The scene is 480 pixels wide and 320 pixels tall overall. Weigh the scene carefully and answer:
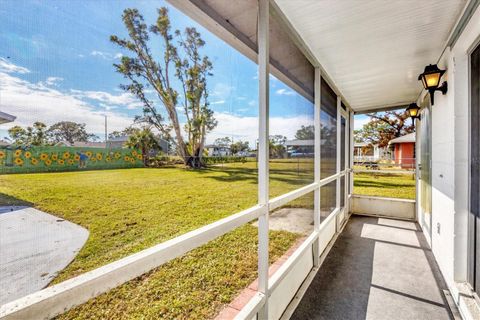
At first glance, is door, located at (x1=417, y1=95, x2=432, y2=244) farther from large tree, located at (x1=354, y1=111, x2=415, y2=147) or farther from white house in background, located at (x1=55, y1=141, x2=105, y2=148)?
large tree, located at (x1=354, y1=111, x2=415, y2=147)

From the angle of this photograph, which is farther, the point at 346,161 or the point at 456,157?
the point at 346,161

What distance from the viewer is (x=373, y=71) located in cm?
309

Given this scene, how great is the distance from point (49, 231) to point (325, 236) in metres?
3.36

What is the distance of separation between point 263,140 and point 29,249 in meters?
1.29

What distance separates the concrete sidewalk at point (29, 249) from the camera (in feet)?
2.00

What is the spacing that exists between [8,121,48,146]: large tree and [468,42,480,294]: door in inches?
109

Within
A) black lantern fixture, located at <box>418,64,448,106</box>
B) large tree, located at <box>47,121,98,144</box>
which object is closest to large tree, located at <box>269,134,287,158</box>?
large tree, located at <box>47,121,98,144</box>

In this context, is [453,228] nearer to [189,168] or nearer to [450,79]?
[450,79]

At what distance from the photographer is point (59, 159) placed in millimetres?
705

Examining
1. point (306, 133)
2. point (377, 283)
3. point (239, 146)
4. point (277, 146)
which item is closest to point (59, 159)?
point (239, 146)

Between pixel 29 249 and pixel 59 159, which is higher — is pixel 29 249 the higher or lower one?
the lower one

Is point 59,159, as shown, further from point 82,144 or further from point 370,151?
point 370,151

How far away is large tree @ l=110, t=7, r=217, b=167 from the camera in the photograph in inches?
35.6

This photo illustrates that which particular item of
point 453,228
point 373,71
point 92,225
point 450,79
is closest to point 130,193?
point 92,225
